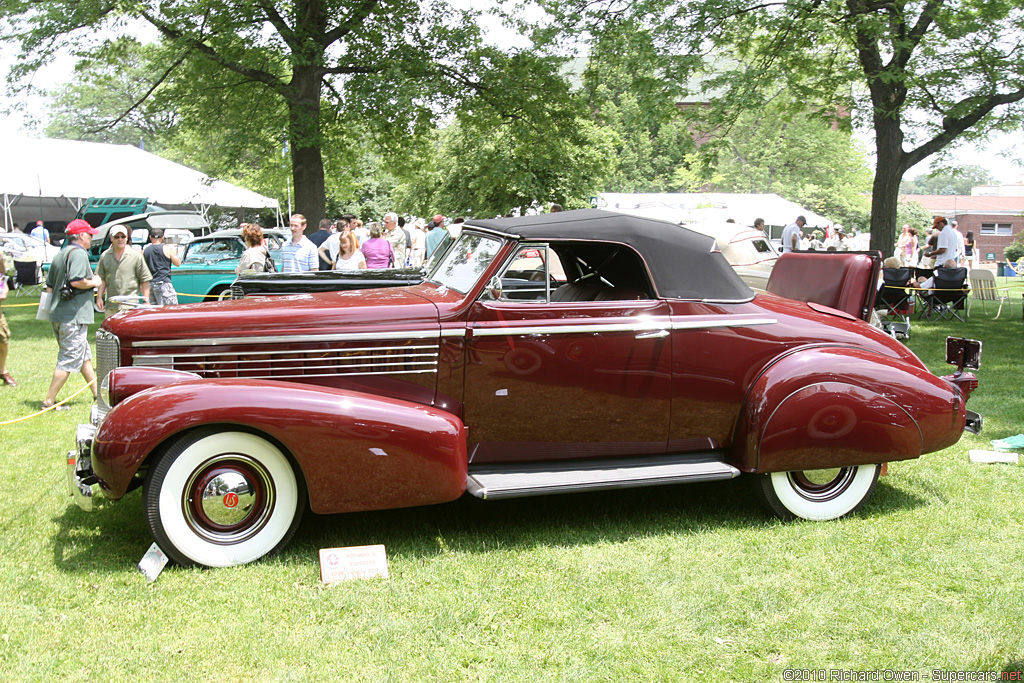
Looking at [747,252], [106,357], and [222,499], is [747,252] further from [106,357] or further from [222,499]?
[222,499]

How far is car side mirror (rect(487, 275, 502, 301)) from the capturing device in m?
4.71

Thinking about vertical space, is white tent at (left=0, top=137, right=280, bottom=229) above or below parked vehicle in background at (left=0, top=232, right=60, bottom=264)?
above

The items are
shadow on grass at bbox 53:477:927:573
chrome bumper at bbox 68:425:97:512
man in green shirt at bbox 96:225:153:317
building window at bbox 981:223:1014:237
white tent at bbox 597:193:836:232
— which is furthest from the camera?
building window at bbox 981:223:1014:237

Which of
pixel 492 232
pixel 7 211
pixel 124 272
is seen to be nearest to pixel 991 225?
pixel 7 211

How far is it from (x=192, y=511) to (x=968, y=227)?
250ft

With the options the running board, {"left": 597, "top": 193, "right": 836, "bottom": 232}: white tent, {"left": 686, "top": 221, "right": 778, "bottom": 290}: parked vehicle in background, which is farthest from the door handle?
{"left": 597, "top": 193, "right": 836, "bottom": 232}: white tent

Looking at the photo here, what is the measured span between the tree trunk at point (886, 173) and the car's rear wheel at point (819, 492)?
12.3 metres

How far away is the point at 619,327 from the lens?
474 cm

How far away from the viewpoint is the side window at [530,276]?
4.84m

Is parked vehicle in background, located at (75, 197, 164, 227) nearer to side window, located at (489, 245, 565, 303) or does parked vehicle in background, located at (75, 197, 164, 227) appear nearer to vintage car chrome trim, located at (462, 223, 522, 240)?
vintage car chrome trim, located at (462, 223, 522, 240)

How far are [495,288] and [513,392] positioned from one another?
606mm

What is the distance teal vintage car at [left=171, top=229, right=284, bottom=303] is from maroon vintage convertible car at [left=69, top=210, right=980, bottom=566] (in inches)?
388

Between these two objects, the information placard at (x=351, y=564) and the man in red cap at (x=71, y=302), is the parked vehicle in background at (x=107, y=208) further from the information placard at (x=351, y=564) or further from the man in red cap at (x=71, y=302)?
the information placard at (x=351, y=564)

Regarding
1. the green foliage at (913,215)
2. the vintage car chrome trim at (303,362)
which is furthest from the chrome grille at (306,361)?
the green foliage at (913,215)
